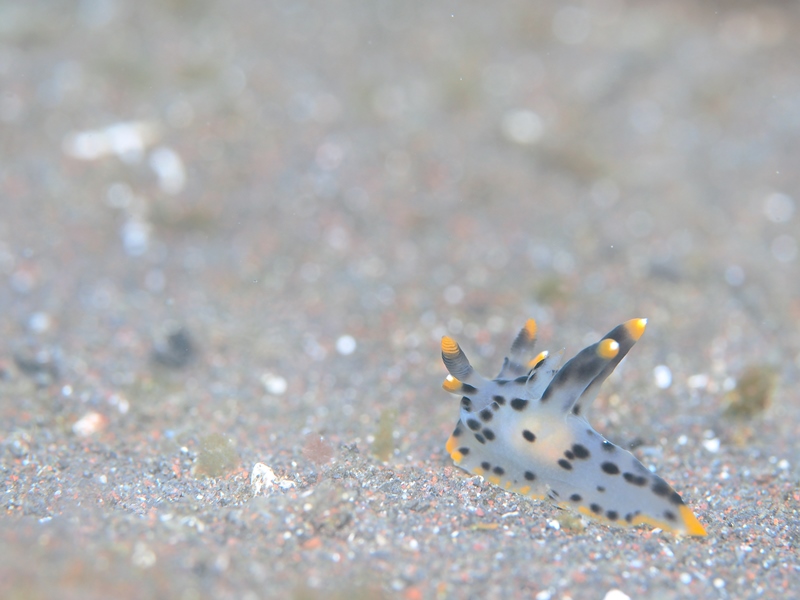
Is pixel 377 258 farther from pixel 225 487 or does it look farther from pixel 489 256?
pixel 225 487

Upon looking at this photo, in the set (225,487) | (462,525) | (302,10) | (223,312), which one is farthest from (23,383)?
(302,10)

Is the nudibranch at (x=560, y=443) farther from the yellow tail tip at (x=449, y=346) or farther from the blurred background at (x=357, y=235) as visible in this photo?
the blurred background at (x=357, y=235)

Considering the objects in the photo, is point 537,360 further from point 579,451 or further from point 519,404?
point 579,451

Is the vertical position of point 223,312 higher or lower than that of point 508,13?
lower

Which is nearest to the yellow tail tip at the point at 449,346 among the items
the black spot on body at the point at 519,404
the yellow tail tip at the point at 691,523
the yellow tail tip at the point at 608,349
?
the black spot on body at the point at 519,404

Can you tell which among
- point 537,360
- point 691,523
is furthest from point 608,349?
point 691,523


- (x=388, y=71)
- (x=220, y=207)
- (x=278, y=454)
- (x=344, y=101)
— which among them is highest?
(x=388, y=71)
